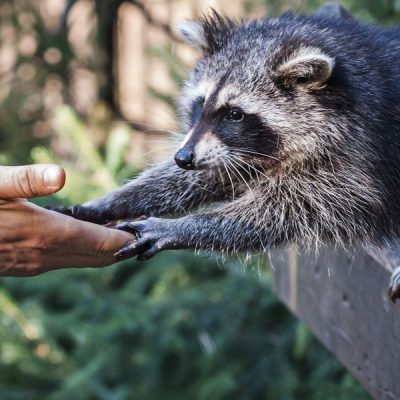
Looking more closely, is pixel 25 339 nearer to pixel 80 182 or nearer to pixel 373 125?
pixel 80 182

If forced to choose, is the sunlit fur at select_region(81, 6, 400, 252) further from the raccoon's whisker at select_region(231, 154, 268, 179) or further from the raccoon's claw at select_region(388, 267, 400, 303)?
the raccoon's claw at select_region(388, 267, 400, 303)

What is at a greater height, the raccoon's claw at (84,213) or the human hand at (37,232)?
the human hand at (37,232)

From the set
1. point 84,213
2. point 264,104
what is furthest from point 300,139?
point 84,213

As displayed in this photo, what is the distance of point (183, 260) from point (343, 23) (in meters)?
1.73

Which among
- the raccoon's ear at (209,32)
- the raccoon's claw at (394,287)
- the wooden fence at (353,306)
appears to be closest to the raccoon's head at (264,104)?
the raccoon's ear at (209,32)

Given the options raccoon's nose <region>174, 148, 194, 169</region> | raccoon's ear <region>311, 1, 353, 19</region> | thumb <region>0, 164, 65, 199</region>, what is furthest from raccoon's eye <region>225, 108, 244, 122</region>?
thumb <region>0, 164, 65, 199</region>

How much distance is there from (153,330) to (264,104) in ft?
4.66

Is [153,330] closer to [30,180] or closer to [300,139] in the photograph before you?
[300,139]

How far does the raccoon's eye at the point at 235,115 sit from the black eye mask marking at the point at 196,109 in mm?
118

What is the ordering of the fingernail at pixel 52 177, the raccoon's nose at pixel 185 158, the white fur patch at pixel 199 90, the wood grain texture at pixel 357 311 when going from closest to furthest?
the fingernail at pixel 52 177
the wood grain texture at pixel 357 311
the raccoon's nose at pixel 185 158
the white fur patch at pixel 199 90

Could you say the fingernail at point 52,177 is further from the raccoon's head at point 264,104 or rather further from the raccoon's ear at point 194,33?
the raccoon's ear at point 194,33

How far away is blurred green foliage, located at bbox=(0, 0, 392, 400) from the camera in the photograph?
3.74m

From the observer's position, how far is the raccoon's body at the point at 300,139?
2.75 m

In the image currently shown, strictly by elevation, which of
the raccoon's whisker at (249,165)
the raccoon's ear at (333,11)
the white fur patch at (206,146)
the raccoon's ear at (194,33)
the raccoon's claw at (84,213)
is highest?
the raccoon's ear at (333,11)
